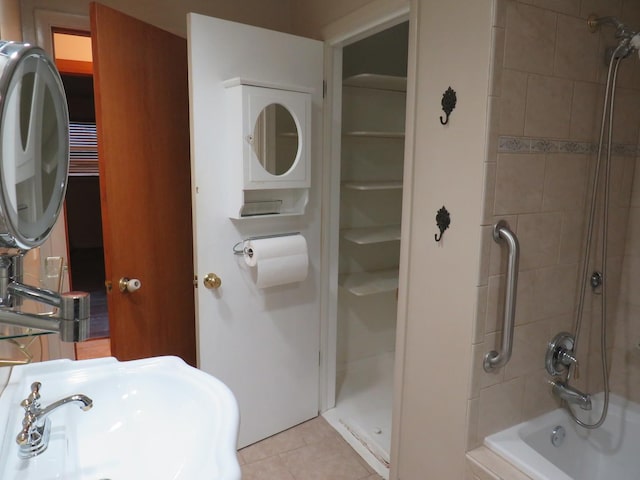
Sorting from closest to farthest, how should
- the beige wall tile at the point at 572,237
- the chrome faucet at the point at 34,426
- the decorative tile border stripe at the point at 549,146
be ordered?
the chrome faucet at the point at 34,426 < the decorative tile border stripe at the point at 549,146 < the beige wall tile at the point at 572,237

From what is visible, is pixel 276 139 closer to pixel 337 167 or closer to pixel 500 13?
pixel 337 167

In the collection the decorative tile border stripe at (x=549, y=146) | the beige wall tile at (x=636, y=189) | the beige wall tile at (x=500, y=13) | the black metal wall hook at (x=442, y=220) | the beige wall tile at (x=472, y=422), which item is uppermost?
the beige wall tile at (x=500, y=13)

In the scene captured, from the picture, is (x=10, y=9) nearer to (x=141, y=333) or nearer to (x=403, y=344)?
(x=141, y=333)

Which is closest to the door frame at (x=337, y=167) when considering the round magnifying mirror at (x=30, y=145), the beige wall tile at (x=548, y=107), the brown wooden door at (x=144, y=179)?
the beige wall tile at (x=548, y=107)

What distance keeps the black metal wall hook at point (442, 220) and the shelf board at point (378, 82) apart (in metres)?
1.16

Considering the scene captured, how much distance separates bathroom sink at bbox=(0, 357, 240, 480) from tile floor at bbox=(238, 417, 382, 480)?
3.53ft

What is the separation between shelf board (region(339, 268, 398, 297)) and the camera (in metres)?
2.71

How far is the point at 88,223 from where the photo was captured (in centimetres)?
475

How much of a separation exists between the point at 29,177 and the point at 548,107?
5.06ft

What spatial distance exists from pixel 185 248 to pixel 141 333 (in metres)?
0.44

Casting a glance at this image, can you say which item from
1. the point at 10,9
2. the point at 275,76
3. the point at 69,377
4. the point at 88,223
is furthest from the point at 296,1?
the point at 88,223

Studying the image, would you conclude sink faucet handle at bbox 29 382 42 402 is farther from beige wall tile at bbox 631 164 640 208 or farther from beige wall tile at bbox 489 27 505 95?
beige wall tile at bbox 631 164 640 208

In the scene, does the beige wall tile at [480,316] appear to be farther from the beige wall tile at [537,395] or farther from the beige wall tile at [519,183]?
the beige wall tile at [537,395]

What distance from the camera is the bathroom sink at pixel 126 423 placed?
2.92ft
